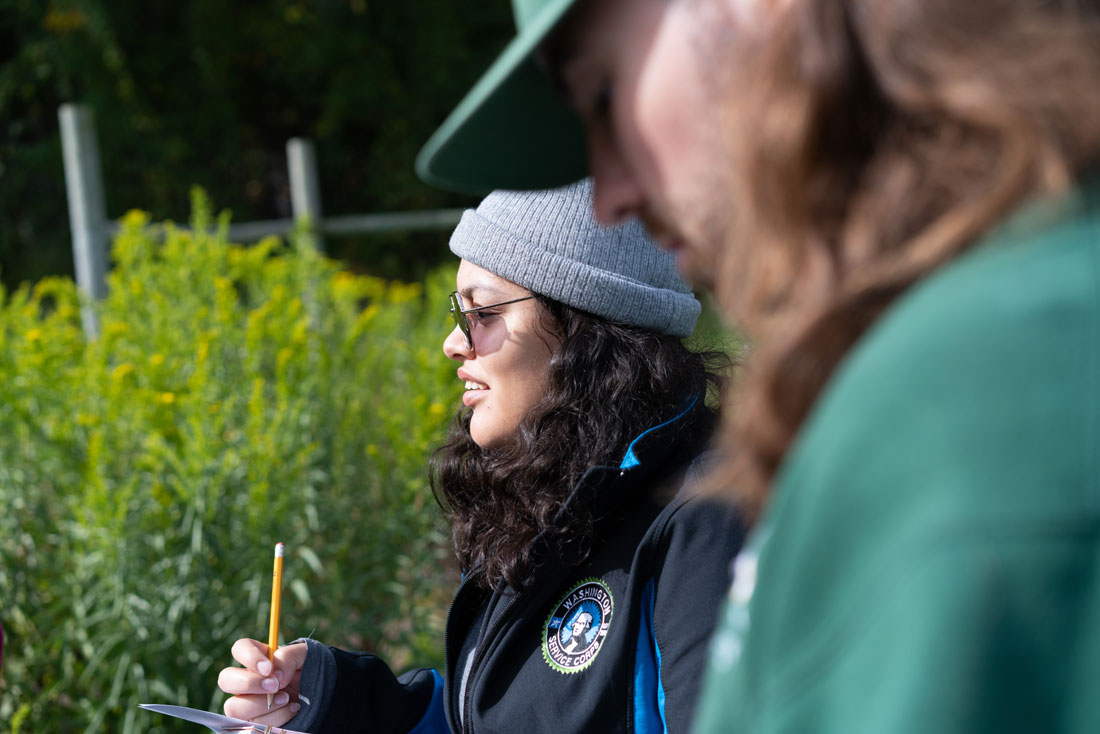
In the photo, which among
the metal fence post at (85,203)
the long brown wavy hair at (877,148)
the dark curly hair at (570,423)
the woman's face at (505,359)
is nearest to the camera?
the long brown wavy hair at (877,148)

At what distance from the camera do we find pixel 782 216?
2.01 ft

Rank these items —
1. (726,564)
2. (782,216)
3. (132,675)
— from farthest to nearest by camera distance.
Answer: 1. (132,675)
2. (726,564)
3. (782,216)

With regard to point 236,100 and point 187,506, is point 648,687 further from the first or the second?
point 236,100

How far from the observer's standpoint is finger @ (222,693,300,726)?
1.75 metres

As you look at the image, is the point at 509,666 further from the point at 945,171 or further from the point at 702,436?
the point at 945,171

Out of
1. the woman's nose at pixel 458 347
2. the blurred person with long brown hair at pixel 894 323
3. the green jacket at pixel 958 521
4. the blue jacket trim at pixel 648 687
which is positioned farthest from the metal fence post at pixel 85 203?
the green jacket at pixel 958 521

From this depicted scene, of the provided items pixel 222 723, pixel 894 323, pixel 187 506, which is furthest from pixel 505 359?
pixel 894 323

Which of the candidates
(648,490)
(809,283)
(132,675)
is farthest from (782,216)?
(132,675)

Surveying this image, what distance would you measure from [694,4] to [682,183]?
4.5 inches

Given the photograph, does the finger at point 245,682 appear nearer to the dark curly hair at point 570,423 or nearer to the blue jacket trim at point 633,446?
the dark curly hair at point 570,423

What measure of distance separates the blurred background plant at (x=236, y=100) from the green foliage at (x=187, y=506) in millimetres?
7483

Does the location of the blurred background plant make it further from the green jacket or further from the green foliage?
the green jacket

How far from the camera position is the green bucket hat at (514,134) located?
30.8 inches

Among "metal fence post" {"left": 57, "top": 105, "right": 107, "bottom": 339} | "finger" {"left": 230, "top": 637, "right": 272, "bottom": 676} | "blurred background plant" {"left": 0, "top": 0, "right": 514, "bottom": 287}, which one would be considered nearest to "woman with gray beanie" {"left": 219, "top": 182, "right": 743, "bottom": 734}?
"finger" {"left": 230, "top": 637, "right": 272, "bottom": 676}
